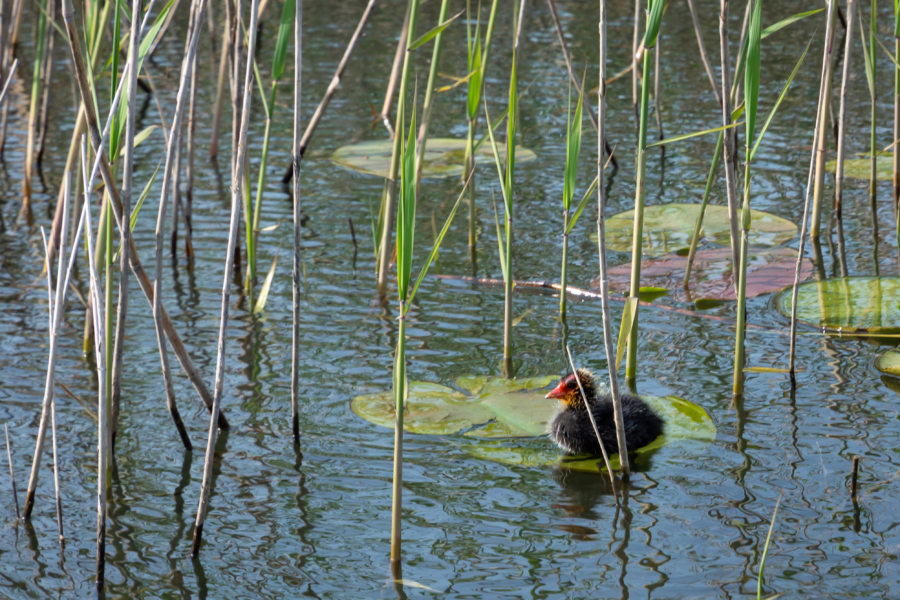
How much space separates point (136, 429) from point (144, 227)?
2.97 m

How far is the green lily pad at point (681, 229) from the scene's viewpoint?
6.40 meters

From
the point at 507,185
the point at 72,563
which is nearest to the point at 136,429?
the point at 72,563

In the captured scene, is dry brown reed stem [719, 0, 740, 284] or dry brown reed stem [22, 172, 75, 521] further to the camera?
dry brown reed stem [719, 0, 740, 284]

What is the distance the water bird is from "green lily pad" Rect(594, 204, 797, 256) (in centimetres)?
220

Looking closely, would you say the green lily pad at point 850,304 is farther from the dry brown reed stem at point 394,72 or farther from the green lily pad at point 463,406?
the dry brown reed stem at point 394,72

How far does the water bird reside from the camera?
409cm

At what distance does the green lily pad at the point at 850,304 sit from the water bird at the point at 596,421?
155 cm

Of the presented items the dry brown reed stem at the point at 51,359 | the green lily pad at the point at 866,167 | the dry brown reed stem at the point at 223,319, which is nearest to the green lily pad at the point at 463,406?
the dry brown reed stem at the point at 223,319

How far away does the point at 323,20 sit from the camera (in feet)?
44.6

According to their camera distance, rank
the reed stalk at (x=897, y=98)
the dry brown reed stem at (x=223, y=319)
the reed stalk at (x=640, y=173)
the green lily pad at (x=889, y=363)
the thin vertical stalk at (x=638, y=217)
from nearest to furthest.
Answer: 1. the dry brown reed stem at (x=223, y=319)
2. the reed stalk at (x=640, y=173)
3. the thin vertical stalk at (x=638, y=217)
4. the green lily pad at (x=889, y=363)
5. the reed stalk at (x=897, y=98)

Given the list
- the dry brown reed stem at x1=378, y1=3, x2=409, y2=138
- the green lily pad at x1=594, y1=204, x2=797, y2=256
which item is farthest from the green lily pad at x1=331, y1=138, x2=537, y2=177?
the green lily pad at x1=594, y1=204, x2=797, y2=256

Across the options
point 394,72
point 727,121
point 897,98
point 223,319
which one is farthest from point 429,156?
point 223,319

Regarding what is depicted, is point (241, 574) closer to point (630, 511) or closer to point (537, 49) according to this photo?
point (630, 511)

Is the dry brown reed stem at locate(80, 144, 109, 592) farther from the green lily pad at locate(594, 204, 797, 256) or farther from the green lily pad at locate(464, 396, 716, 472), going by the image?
the green lily pad at locate(594, 204, 797, 256)
